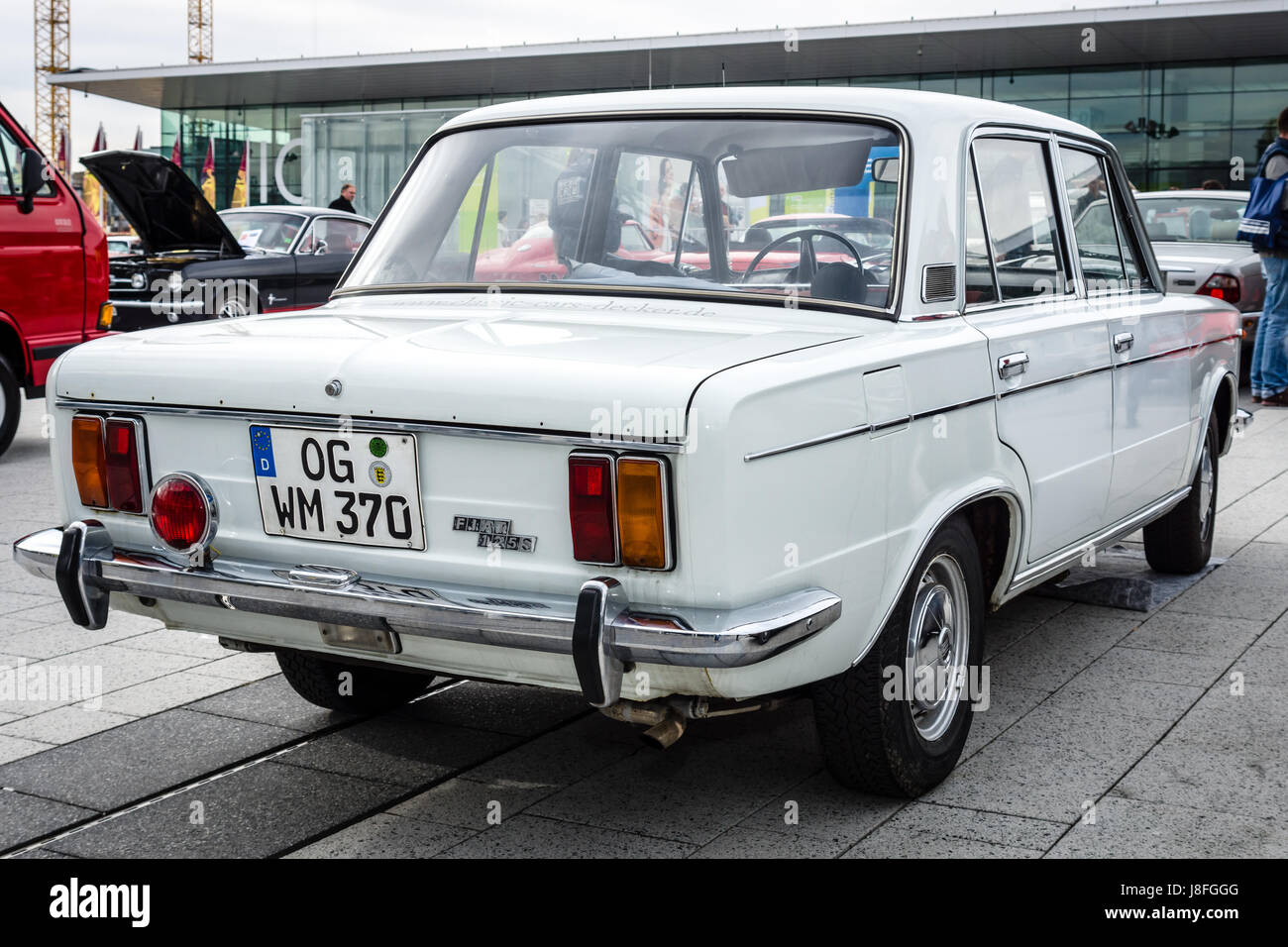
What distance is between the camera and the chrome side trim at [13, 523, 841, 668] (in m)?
2.76

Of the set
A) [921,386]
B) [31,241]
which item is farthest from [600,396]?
[31,241]

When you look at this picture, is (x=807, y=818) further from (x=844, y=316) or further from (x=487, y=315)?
(x=487, y=315)

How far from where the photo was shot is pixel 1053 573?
4348mm

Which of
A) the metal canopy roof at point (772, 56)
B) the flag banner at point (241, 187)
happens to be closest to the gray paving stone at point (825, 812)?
the metal canopy roof at point (772, 56)

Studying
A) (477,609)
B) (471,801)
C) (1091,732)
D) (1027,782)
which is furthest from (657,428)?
(1091,732)

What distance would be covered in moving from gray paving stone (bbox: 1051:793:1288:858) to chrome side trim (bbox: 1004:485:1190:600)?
73 centimetres

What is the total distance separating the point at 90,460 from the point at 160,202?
9.78m

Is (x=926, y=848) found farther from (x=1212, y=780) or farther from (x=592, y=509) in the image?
(x=592, y=509)

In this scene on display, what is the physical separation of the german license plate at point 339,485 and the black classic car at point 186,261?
31.3 ft

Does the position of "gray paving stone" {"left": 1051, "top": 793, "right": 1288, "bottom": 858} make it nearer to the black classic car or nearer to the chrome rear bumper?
the chrome rear bumper

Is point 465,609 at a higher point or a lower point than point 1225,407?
lower

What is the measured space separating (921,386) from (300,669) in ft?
6.78

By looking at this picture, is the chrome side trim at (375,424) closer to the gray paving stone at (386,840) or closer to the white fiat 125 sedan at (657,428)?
the white fiat 125 sedan at (657,428)

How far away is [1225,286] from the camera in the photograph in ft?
39.3
